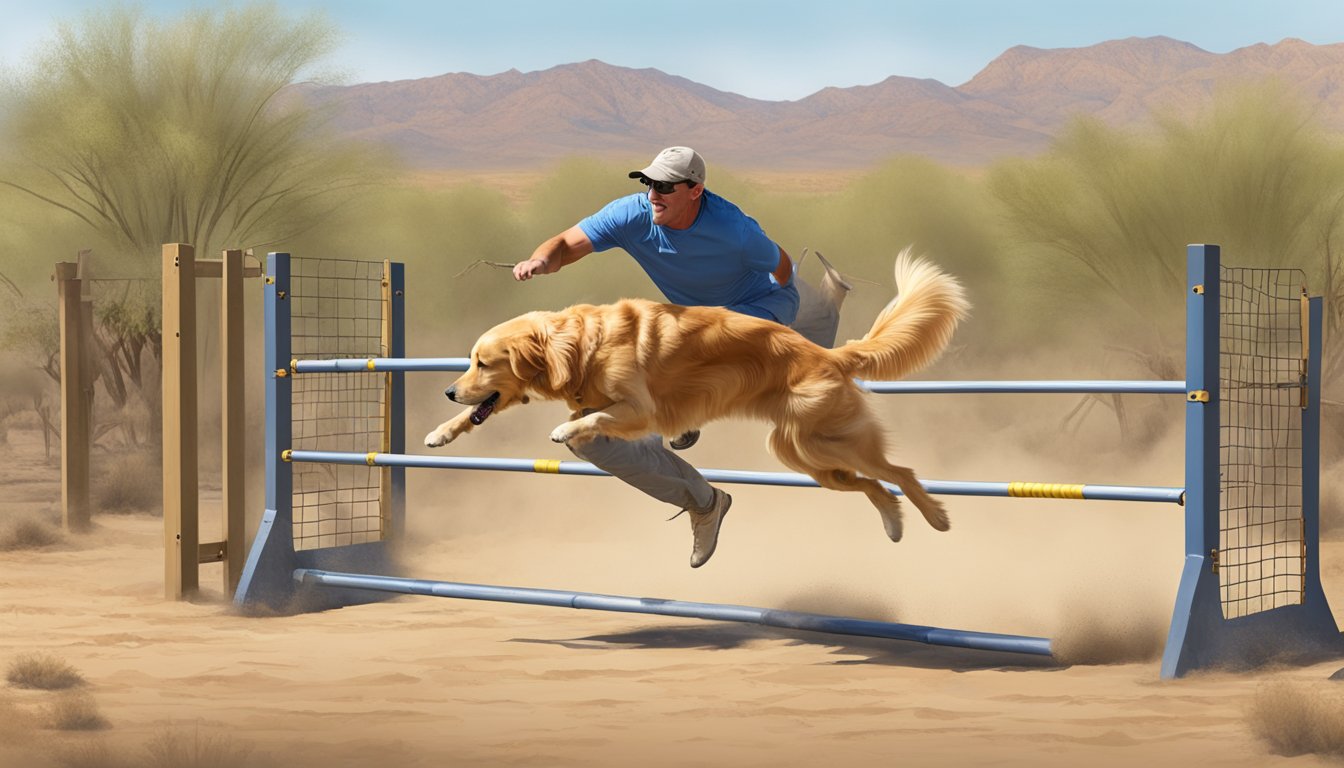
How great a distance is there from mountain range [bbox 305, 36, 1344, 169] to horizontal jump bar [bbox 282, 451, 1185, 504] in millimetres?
40658

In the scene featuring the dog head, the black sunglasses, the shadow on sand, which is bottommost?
the shadow on sand

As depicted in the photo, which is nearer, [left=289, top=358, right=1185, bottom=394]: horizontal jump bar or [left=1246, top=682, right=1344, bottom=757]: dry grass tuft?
[left=1246, top=682, right=1344, bottom=757]: dry grass tuft

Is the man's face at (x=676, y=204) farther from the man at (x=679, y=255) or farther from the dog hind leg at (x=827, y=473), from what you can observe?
the dog hind leg at (x=827, y=473)

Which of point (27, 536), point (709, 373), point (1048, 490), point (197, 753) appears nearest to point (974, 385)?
point (1048, 490)

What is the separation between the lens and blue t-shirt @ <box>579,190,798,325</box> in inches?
234

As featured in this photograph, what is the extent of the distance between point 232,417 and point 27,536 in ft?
12.6

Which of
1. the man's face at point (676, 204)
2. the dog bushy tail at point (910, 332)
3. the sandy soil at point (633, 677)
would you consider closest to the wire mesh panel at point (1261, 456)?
the sandy soil at point (633, 677)

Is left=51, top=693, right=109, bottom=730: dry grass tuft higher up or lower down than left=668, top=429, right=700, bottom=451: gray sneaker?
lower down

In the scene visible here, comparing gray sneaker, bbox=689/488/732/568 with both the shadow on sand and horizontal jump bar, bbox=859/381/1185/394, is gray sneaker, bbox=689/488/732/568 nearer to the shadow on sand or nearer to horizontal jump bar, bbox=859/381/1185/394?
the shadow on sand

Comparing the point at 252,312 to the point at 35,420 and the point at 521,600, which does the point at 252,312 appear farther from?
the point at 521,600

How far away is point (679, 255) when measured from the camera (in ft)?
19.7

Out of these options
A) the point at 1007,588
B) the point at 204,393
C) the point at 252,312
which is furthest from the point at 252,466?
the point at 1007,588

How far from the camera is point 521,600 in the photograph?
266 inches

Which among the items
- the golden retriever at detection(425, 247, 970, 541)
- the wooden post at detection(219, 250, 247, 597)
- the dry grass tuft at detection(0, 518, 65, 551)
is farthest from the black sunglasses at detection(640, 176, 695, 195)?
the dry grass tuft at detection(0, 518, 65, 551)
